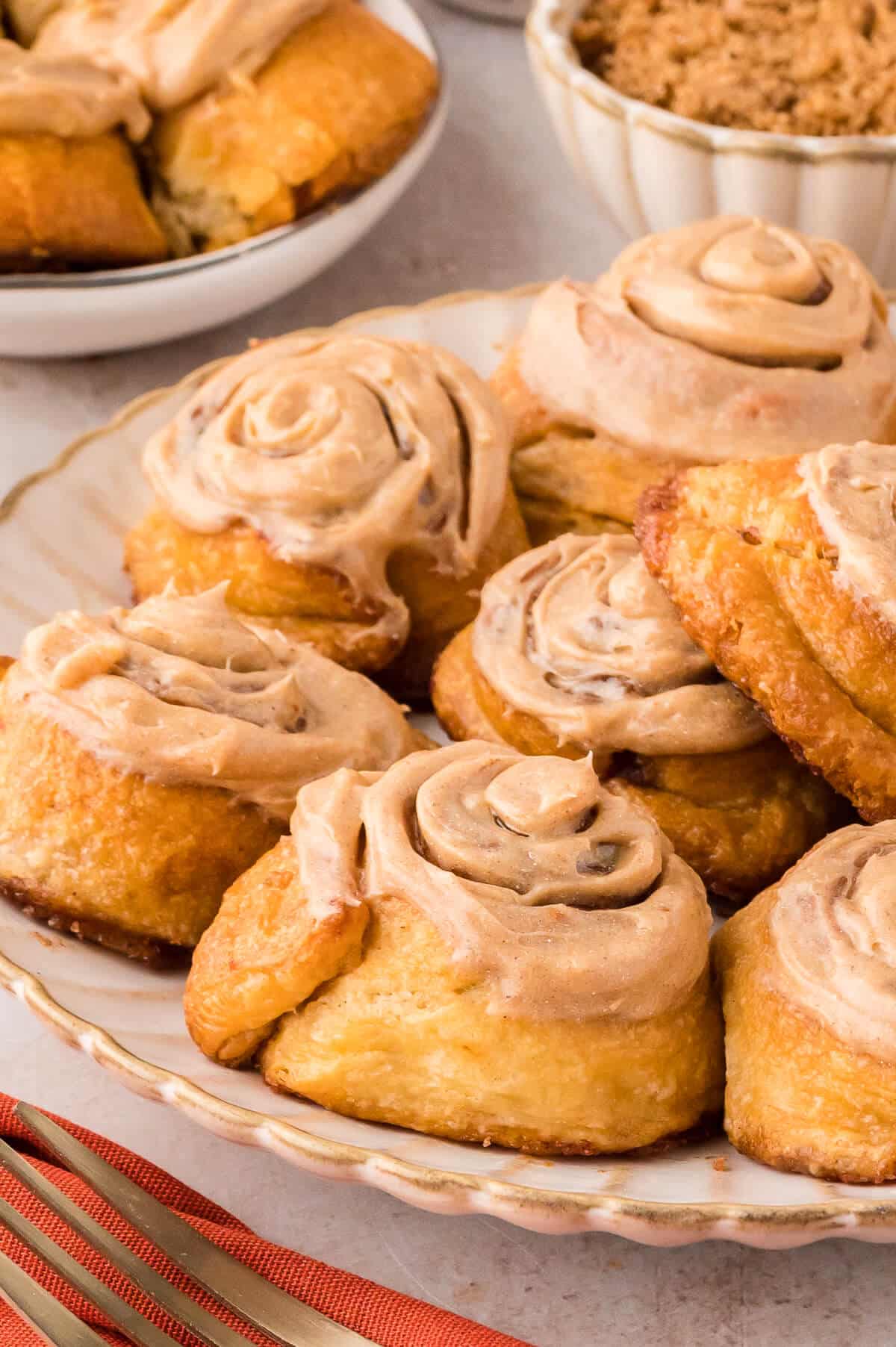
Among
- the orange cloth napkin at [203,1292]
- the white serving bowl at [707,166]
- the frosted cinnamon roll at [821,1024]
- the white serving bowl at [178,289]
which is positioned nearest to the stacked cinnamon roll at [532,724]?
the frosted cinnamon roll at [821,1024]

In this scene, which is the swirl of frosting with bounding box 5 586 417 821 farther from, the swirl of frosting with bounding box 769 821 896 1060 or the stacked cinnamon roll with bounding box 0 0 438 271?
the stacked cinnamon roll with bounding box 0 0 438 271

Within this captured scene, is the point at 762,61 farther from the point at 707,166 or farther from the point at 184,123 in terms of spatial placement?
the point at 184,123

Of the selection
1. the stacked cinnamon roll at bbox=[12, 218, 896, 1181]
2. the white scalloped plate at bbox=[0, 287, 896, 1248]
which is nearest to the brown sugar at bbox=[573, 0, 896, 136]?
the stacked cinnamon roll at bbox=[12, 218, 896, 1181]

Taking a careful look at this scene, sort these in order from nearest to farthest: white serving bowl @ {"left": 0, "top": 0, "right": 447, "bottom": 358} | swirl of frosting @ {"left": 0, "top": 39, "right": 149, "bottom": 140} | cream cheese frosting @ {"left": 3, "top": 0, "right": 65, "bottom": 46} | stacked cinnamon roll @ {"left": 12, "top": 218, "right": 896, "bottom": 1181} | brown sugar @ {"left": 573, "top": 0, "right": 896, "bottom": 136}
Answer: stacked cinnamon roll @ {"left": 12, "top": 218, "right": 896, "bottom": 1181} < white serving bowl @ {"left": 0, "top": 0, "right": 447, "bottom": 358} < swirl of frosting @ {"left": 0, "top": 39, "right": 149, "bottom": 140} < brown sugar @ {"left": 573, "top": 0, "right": 896, "bottom": 136} < cream cheese frosting @ {"left": 3, "top": 0, "right": 65, "bottom": 46}

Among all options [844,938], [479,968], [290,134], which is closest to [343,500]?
[479,968]

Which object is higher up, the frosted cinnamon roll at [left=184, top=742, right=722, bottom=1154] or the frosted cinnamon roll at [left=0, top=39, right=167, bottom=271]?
the frosted cinnamon roll at [left=0, top=39, right=167, bottom=271]

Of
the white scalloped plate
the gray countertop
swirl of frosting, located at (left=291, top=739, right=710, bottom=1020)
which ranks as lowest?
the gray countertop

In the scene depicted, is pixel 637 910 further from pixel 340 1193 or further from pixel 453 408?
pixel 453 408
